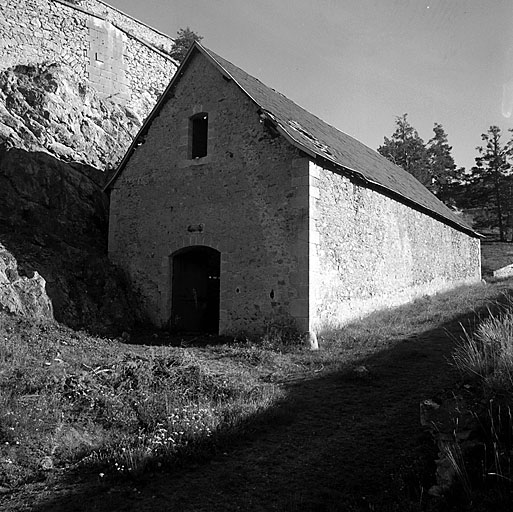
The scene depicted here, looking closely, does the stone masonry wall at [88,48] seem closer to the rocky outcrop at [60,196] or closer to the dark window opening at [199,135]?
the rocky outcrop at [60,196]

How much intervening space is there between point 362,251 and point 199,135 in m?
5.31

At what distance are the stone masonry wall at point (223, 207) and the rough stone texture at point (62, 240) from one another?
0.83 m

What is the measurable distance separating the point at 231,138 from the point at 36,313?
5.89 metres

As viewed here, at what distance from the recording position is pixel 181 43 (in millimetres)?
26375

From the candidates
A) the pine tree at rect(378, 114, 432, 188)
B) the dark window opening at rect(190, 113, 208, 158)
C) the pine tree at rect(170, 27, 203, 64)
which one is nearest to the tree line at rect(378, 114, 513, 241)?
the pine tree at rect(378, 114, 432, 188)

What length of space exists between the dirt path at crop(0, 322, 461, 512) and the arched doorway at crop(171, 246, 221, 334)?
21.2ft

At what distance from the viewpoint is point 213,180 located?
11422mm

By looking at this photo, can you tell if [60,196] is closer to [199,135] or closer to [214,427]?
[199,135]

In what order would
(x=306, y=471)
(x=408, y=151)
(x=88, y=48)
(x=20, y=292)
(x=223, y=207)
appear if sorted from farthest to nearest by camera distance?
1. (x=408, y=151)
2. (x=88, y=48)
3. (x=223, y=207)
4. (x=20, y=292)
5. (x=306, y=471)

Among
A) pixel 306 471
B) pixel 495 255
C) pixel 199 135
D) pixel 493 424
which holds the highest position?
pixel 199 135

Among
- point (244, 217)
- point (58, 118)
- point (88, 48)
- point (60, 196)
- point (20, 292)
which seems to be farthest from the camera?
point (88, 48)

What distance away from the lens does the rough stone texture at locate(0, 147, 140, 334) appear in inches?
417

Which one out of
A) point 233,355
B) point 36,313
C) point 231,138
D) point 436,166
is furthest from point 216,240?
point 436,166

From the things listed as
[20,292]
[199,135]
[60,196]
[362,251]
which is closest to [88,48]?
[60,196]
